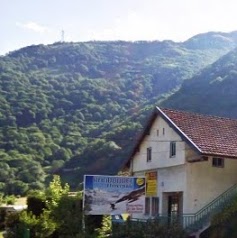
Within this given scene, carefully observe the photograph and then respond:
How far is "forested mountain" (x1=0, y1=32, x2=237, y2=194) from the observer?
80.2 metres

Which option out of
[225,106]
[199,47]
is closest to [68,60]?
[199,47]

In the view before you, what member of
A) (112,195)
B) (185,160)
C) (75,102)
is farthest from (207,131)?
(75,102)

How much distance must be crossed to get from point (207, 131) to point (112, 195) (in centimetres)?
722

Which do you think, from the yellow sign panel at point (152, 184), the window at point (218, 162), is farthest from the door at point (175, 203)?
the window at point (218, 162)

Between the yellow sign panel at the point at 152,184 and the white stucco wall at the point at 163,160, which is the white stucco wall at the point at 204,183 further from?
the yellow sign panel at the point at 152,184

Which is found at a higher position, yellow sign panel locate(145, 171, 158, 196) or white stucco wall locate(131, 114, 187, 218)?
white stucco wall locate(131, 114, 187, 218)

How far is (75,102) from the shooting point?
100625 mm

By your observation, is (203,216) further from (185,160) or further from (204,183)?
(185,160)

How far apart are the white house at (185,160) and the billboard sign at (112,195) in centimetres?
244

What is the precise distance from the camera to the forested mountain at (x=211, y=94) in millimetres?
71644

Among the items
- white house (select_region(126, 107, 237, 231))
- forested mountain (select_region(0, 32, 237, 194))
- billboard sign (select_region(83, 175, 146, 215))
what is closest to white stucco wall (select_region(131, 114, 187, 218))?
white house (select_region(126, 107, 237, 231))

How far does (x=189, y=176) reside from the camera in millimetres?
29500

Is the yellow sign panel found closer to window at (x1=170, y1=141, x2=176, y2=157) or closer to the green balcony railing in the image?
window at (x1=170, y1=141, x2=176, y2=157)

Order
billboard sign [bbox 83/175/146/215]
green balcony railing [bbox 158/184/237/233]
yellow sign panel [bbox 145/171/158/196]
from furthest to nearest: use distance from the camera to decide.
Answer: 1. yellow sign panel [bbox 145/171/158/196]
2. billboard sign [bbox 83/175/146/215]
3. green balcony railing [bbox 158/184/237/233]
